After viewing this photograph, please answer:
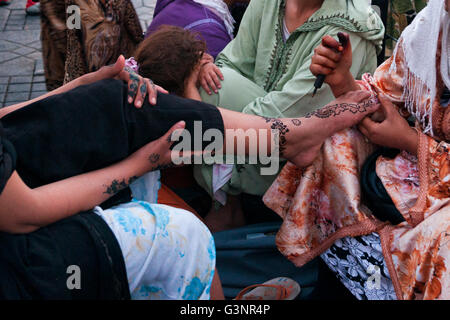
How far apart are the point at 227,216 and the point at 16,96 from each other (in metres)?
2.63

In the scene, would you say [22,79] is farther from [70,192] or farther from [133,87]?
[70,192]

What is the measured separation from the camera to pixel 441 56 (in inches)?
69.6

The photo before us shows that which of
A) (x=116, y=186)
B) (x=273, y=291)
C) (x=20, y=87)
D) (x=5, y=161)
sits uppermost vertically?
(x=5, y=161)

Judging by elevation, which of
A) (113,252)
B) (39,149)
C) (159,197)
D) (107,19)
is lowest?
A: (159,197)

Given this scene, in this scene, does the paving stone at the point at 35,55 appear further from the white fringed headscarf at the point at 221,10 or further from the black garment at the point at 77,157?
the black garment at the point at 77,157

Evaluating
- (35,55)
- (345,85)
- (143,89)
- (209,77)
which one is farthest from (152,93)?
(35,55)

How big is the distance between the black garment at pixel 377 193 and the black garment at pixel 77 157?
0.59m

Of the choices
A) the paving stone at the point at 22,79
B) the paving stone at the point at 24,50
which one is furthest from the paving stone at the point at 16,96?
the paving stone at the point at 24,50

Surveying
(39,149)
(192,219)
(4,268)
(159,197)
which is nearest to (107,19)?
(159,197)

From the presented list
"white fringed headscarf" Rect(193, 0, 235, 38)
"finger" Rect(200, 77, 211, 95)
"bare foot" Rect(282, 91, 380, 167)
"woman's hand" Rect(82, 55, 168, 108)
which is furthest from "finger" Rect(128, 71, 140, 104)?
"white fringed headscarf" Rect(193, 0, 235, 38)

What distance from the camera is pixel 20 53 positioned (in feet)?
16.1

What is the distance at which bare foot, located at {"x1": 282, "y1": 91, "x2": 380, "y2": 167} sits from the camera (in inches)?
76.4
